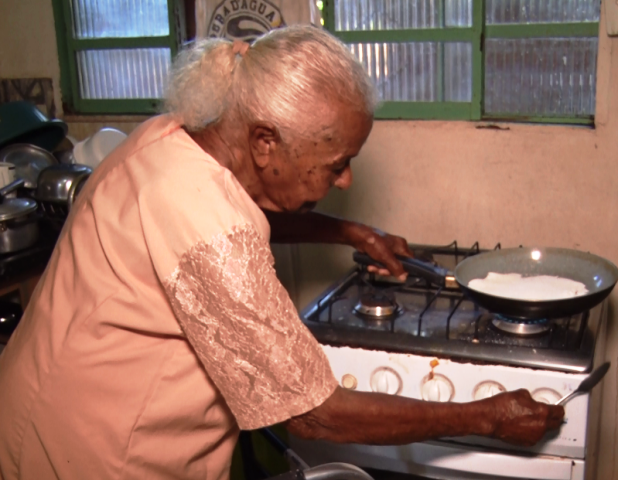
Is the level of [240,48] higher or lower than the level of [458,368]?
higher

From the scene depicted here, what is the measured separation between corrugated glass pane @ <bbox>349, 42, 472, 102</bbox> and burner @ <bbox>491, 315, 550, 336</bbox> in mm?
598

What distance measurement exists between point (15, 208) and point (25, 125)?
36 cm

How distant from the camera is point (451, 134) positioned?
162cm

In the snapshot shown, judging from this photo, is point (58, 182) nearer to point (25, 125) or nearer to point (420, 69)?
point (25, 125)

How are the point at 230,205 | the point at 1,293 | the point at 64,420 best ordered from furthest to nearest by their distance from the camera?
the point at 1,293, the point at 64,420, the point at 230,205

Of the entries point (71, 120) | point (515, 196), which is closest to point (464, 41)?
point (515, 196)

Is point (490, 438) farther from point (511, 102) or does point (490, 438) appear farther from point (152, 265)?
point (511, 102)

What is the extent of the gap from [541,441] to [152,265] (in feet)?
2.28

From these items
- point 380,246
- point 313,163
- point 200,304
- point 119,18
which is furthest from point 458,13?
point 200,304

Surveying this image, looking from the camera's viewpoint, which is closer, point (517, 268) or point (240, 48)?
point (240, 48)

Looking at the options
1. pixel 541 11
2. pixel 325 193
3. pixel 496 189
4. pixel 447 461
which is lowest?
pixel 447 461

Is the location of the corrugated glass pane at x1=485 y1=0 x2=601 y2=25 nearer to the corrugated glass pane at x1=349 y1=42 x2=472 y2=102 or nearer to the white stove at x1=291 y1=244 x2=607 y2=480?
the corrugated glass pane at x1=349 y1=42 x2=472 y2=102

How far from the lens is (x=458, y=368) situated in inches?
46.0

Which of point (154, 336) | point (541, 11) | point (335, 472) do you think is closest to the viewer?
point (154, 336)
